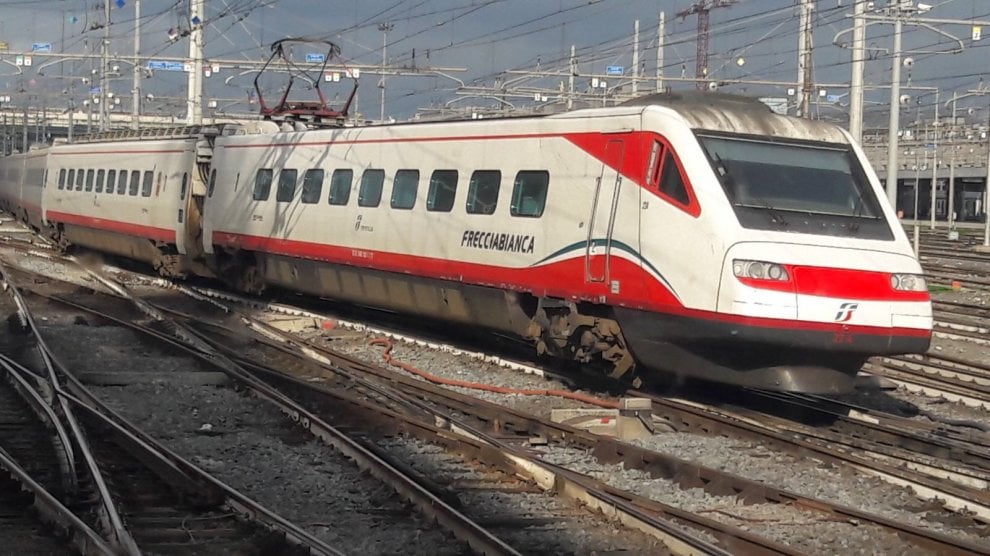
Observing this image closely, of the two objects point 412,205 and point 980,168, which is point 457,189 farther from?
point 980,168

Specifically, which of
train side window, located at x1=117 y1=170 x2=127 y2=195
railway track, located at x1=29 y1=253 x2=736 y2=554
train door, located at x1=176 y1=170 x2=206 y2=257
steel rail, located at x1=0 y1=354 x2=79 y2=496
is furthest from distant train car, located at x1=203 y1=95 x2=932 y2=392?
train side window, located at x1=117 y1=170 x2=127 y2=195

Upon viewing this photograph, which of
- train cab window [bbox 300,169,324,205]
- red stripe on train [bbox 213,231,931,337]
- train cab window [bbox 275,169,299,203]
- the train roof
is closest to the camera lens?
→ red stripe on train [bbox 213,231,931,337]

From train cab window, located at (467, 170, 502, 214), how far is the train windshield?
3268 millimetres

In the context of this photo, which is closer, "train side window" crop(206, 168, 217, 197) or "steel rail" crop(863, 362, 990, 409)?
"steel rail" crop(863, 362, 990, 409)

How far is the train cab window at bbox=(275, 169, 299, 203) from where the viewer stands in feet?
63.0

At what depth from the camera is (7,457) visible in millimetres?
8719

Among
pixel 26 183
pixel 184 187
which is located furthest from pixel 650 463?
pixel 26 183

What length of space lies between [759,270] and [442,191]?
5.50 meters

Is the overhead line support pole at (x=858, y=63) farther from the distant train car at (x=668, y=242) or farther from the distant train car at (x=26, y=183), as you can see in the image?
the distant train car at (x=26, y=183)

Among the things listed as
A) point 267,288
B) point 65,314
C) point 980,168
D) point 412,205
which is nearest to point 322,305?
point 267,288

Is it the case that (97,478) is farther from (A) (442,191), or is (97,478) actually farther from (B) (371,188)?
(B) (371,188)

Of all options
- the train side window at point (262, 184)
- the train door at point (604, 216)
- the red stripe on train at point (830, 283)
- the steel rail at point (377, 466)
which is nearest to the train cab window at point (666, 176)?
the train door at point (604, 216)

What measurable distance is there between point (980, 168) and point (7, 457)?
206ft

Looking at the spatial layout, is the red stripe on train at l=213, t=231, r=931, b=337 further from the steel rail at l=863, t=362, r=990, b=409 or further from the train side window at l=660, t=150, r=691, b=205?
the steel rail at l=863, t=362, r=990, b=409
